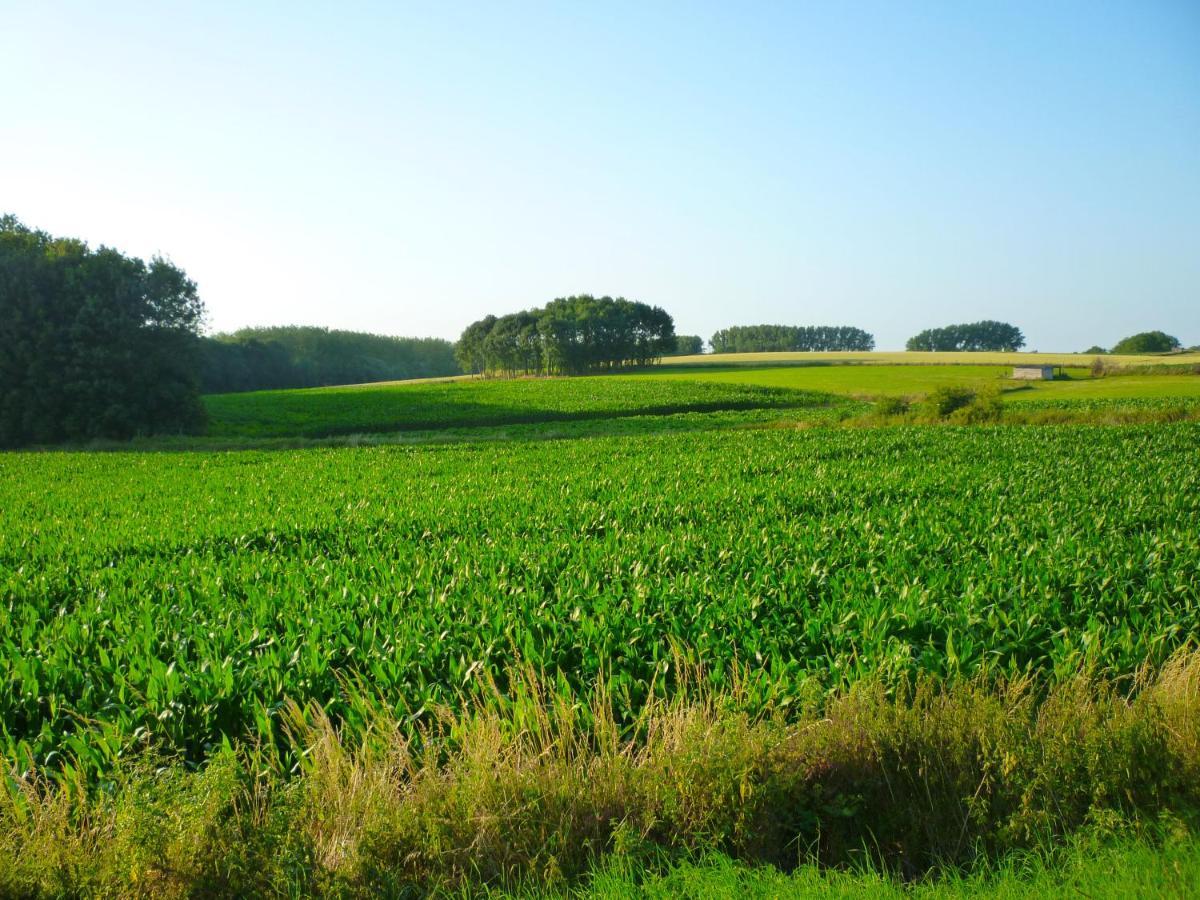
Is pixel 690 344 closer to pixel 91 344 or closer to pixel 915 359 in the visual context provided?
pixel 915 359

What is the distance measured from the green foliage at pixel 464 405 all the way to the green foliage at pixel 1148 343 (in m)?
72.5

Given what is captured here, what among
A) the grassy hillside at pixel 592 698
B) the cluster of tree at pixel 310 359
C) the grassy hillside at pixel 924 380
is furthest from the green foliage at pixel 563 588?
the cluster of tree at pixel 310 359

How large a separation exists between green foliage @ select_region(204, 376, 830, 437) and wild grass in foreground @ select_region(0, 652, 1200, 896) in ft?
161

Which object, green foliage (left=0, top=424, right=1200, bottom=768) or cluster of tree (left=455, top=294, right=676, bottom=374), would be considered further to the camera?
cluster of tree (left=455, top=294, right=676, bottom=374)

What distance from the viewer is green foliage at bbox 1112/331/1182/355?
110 m

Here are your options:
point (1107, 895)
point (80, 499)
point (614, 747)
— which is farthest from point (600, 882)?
point (80, 499)

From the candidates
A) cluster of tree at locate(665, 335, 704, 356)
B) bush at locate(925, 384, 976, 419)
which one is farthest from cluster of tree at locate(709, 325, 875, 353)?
bush at locate(925, 384, 976, 419)

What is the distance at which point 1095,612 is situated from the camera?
288 inches

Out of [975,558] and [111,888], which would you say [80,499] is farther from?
[975,558]

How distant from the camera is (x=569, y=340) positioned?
11475cm

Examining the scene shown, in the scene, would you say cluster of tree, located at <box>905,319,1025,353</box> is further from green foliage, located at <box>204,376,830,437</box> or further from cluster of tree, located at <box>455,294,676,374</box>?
green foliage, located at <box>204,376,830,437</box>

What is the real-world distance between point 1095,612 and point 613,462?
16.3 meters

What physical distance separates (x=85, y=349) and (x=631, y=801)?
50373mm

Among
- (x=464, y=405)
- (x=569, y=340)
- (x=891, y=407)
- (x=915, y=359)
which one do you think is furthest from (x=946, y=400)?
(x=569, y=340)
